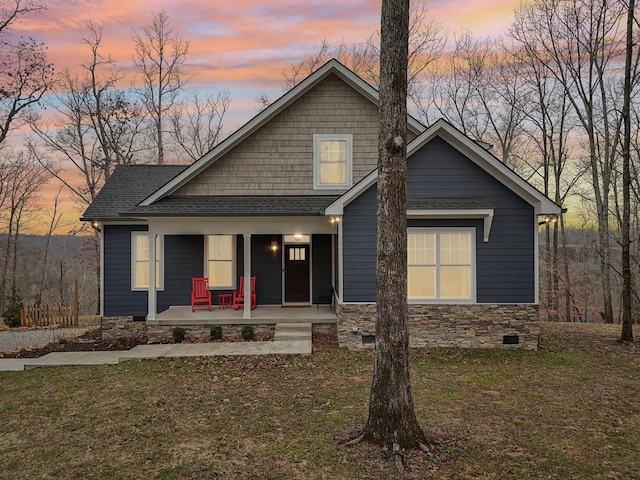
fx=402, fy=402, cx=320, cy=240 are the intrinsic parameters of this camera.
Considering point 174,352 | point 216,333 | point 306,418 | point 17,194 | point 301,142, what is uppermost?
point 17,194

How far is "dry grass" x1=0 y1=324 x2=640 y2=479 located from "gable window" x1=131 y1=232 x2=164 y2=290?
4138 mm

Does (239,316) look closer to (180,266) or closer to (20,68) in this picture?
(180,266)

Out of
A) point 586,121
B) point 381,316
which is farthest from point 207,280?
point 586,121

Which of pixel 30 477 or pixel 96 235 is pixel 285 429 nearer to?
pixel 30 477

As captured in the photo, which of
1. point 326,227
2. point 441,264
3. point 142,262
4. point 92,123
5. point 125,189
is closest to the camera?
point 441,264

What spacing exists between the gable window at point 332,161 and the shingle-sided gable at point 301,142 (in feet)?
0.50

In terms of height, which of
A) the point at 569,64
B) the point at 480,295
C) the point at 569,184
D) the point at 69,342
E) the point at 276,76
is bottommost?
the point at 69,342

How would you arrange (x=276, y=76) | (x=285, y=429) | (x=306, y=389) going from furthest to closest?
(x=276, y=76)
(x=306, y=389)
(x=285, y=429)

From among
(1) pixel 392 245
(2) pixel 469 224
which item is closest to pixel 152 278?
(1) pixel 392 245

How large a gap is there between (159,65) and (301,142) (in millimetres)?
14957

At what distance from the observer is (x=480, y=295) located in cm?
962

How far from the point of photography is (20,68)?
13516 millimetres

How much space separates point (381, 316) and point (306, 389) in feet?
9.28

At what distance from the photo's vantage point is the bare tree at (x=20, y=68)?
13031 mm
